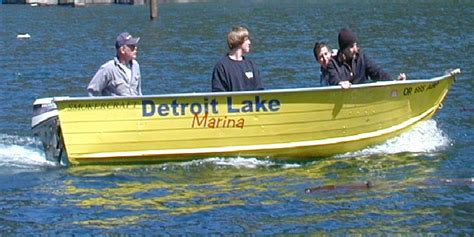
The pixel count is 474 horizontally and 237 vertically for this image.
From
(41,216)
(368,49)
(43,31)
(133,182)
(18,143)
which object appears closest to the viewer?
(41,216)

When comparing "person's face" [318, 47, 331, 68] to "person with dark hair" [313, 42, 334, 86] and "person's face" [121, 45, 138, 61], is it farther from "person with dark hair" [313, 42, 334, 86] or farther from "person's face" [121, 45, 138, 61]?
"person's face" [121, 45, 138, 61]

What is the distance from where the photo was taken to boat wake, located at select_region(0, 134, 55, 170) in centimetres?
1477

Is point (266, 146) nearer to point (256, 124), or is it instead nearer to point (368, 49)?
point (256, 124)

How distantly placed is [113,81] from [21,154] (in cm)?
221

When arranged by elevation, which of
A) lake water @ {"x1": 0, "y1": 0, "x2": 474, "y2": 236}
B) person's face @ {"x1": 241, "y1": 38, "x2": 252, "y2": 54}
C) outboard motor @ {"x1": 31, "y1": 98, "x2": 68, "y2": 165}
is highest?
person's face @ {"x1": 241, "y1": 38, "x2": 252, "y2": 54}

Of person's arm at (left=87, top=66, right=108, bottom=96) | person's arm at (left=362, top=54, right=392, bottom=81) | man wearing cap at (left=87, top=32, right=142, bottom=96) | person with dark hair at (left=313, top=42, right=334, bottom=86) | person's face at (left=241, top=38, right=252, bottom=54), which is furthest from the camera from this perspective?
person's arm at (left=362, top=54, right=392, bottom=81)

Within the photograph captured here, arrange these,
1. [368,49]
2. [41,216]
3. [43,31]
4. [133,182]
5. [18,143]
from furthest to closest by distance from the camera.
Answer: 1. [43,31]
2. [368,49]
3. [18,143]
4. [133,182]
5. [41,216]

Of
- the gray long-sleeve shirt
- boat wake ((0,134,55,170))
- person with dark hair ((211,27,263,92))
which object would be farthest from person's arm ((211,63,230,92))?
boat wake ((0,134,55,170))

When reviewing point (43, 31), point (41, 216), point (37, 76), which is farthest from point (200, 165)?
point (43, 31)

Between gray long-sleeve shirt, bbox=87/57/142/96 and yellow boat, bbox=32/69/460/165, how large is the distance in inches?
15.2

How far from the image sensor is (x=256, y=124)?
1424 centimetres

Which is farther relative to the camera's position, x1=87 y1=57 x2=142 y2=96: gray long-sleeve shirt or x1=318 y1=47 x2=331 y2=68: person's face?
x1=318 y1=47 x2=331 y2=68: person's face

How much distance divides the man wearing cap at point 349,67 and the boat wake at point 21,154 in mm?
4033

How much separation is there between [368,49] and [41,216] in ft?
74.2
